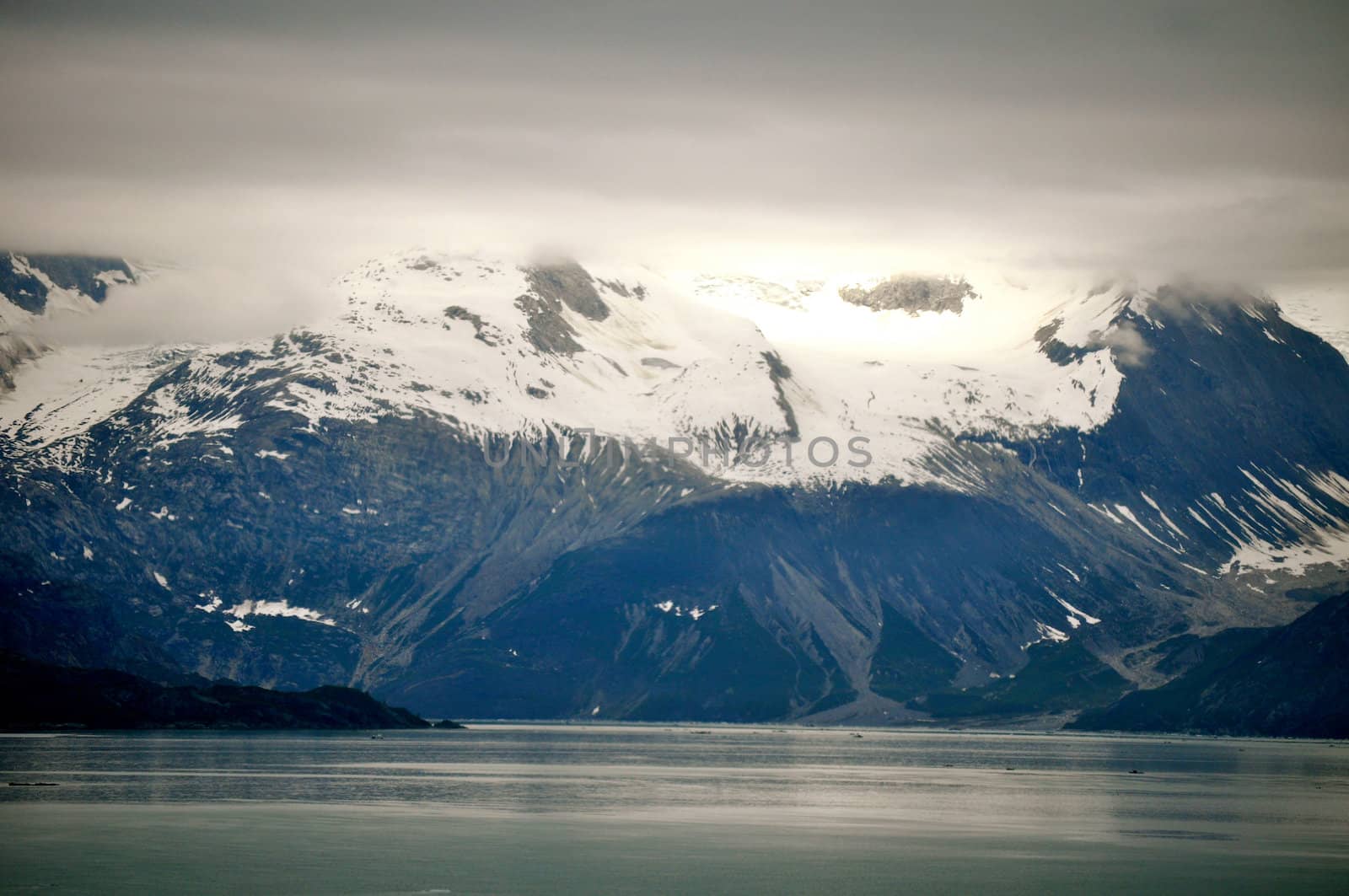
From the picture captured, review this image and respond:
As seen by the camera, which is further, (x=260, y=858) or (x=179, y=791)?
(x=179, y=791)

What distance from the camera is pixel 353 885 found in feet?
415

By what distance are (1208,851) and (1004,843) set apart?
15.3m

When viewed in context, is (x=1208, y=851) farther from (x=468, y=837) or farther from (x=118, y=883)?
(x=118, y=883)

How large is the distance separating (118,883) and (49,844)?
20108mm

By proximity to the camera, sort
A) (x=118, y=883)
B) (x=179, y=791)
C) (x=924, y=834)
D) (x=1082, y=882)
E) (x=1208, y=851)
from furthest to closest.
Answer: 1. (x=179, y=791)
2. (x=924, y=834)
3. (x=1208, y=851)
4. (x=1082, y=882)
5. (x=118, y=883)

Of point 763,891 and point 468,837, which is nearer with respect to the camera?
point 763,891

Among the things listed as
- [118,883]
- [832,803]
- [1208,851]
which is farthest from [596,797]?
[118,883]

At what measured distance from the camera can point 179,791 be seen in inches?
7771

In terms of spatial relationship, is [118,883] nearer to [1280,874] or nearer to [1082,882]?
[1082,882]

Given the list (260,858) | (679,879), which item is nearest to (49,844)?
(260,858)

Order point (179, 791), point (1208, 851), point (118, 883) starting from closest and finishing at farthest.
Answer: point (118, 883), point (1208, 851), point (179, 791)

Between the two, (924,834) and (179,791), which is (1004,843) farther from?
(179,791)

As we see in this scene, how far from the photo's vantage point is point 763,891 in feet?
418

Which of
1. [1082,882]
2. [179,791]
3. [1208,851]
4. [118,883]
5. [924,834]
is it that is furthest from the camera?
[179,791]
